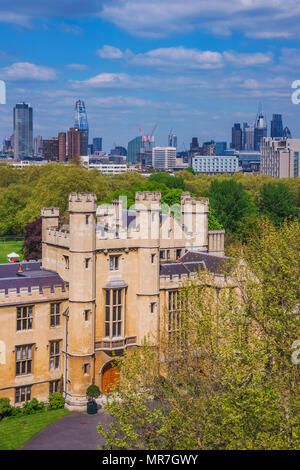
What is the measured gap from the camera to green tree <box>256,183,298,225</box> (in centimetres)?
10588

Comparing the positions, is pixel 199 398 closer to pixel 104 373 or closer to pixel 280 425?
pixel 280 425

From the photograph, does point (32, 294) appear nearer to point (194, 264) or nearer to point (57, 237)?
point (57, 237)

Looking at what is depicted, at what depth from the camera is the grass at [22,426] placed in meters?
37.7

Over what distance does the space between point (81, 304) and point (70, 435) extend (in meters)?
8.99

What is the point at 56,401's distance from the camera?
43750 millimetres

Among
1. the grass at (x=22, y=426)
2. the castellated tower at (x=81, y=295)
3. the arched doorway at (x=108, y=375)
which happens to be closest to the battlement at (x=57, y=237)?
the castellated tower at (x=81, y=295)

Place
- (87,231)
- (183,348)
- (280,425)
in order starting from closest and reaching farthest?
(280,425), (183,348), (87,231)

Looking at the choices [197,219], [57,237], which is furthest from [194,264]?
[57,237]

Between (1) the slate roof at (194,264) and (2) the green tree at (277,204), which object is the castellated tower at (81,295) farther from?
(2) the green tree at (277,204)

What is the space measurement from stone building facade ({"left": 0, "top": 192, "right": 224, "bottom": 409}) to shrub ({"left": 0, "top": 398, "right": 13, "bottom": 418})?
61 centimetres

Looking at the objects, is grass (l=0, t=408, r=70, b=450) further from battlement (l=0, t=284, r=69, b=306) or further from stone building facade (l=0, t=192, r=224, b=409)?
battlement (l=0, t=284, r=69, b=306)

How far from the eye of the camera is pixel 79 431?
1553 inches
